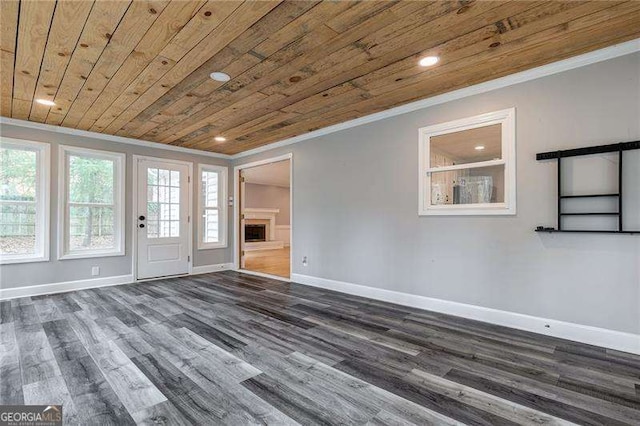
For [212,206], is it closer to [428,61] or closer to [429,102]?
[429,102]

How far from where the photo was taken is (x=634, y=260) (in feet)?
7.69

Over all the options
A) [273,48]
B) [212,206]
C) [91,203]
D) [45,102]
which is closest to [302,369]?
[273,48]

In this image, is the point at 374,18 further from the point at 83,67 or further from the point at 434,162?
the point at 83,67

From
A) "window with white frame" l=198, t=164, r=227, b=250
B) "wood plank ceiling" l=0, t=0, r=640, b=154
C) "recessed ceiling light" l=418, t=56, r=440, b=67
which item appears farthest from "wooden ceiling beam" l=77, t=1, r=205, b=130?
"window with white frame" l=198, t=164, r=227, b=250

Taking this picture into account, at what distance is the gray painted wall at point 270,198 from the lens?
1080 centimetres

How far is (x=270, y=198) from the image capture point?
11.4 meters

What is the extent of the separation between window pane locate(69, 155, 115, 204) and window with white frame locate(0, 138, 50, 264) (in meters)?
0.33

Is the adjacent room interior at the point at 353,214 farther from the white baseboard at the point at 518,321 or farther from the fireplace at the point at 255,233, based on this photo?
the fireplace at the point at 255,233

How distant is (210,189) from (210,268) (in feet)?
5.13

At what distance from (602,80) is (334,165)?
2913 millimetres

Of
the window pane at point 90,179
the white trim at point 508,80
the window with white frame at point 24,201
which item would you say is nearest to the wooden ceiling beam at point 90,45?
the window with white frame at point 24,201

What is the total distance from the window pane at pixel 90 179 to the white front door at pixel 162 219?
1.41 ft

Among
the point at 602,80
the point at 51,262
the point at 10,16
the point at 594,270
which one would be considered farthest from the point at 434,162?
the point at 51,262

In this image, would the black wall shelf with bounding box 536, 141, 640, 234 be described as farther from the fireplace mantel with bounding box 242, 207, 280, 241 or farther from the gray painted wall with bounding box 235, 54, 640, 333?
the fireplace mantel with bounding box 242, 207, 280, 241
